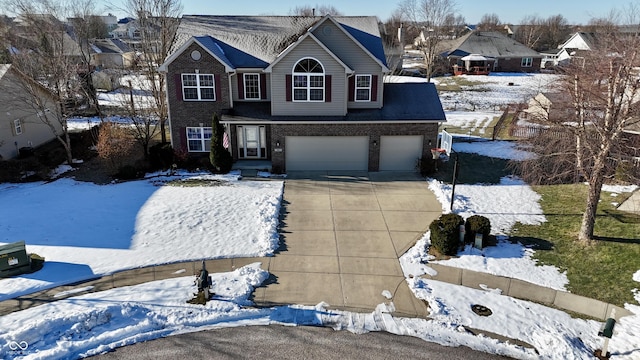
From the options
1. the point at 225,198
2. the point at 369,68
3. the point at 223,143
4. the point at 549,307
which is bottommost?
the point at 549,307

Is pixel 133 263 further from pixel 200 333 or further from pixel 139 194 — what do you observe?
pixel 139 194

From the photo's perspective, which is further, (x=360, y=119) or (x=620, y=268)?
(x=360, y=119)

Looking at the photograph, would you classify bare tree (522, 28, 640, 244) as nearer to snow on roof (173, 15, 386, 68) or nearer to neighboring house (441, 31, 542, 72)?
snow on roof (173, 15, 386, 68)

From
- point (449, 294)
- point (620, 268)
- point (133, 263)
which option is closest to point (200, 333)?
point (133, 263)

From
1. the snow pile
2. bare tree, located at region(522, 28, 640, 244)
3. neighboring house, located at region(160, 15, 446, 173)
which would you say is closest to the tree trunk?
bare tree, located at region(522, 28, 640, 244)

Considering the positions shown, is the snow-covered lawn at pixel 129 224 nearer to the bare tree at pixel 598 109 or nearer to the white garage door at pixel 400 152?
the white garage door at pixel 400 152

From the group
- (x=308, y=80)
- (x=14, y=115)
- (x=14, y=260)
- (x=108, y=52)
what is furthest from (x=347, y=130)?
(x=108, y=52)
